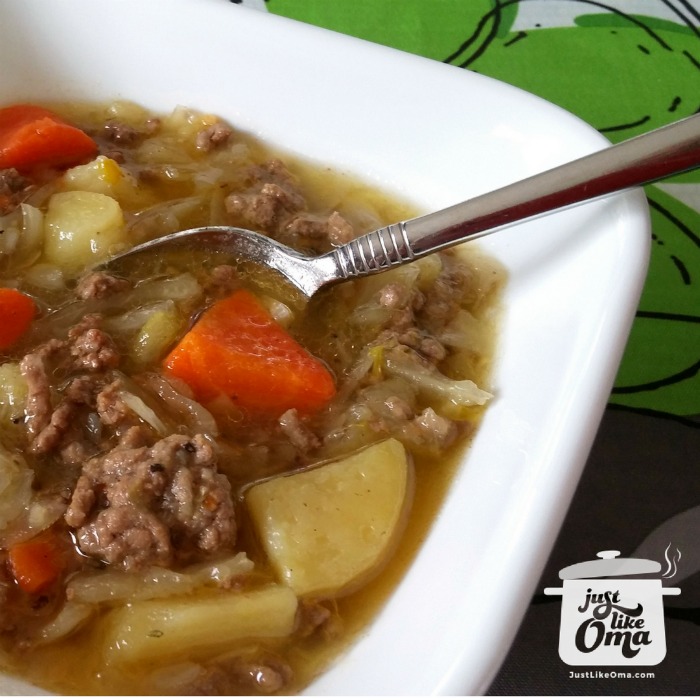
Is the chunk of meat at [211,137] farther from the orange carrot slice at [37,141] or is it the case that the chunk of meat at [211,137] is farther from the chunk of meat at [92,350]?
the chunk of meat at [92,350]

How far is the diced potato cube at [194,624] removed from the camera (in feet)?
5.34

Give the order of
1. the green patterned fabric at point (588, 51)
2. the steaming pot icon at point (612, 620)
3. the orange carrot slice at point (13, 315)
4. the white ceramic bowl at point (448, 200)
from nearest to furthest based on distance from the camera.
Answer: the white ceramic bowl at point (448, 200)
the steaming pot icon at point (612, 620)
the orange carrot slice at point (13, 315)
the green patterned fabric at point (588, 51)

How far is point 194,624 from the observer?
1635mm

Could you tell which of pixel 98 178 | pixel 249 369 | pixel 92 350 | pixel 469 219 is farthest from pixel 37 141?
pixel 469 219

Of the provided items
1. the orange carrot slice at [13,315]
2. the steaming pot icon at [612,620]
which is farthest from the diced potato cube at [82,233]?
the steaming pot icon at [612,620]

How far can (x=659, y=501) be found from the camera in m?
2.16

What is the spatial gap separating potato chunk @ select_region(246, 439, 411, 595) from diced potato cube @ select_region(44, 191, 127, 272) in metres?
0.93

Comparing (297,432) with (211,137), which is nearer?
(297,432)

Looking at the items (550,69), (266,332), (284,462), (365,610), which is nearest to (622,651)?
(365,610)

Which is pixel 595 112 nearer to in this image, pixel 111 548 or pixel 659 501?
pixel 659 501

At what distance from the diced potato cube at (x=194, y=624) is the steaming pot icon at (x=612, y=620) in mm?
728

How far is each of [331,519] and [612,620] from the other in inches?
28.6

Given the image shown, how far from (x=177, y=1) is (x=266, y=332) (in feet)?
3.84

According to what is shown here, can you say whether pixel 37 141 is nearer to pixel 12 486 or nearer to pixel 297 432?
pixel 12 486
